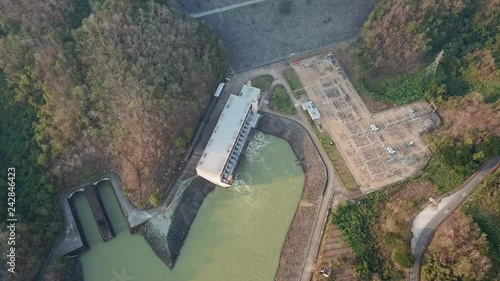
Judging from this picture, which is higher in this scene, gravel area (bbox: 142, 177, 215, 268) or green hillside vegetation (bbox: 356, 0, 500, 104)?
green hillside vegetation (bbox: 356, 0, 500, 104)

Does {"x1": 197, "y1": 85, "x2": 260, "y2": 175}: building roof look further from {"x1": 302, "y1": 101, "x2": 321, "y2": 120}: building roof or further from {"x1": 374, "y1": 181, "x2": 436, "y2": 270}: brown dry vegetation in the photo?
{"x1": 374, "y1": 181, "x2": 436, "y2": 270}: brown dry vegetation

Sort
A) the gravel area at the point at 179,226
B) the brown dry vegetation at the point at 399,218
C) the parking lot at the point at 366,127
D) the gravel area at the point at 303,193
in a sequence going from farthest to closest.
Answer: the parking lot at the point at 366,127 < the gravel area at the point at 179,226 < the gravel area at the point at 303,193 < the brown dry vegetation at the point at 399,218

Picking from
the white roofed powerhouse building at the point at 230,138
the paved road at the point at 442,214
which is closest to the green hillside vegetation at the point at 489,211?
the paved road at the point at 442,214

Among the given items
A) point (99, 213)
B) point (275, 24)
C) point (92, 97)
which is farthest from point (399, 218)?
point (92, 97)

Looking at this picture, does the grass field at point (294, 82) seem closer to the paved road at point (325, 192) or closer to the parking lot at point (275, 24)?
the paved road at point (325, 192)

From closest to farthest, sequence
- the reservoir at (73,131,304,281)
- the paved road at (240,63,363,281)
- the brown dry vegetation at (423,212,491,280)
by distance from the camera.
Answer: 1. the brown dry vegetation at (423,212,491,280)
2. the paved road at (240,63,363,281)
3. the reservoir at (73,131,304,281)

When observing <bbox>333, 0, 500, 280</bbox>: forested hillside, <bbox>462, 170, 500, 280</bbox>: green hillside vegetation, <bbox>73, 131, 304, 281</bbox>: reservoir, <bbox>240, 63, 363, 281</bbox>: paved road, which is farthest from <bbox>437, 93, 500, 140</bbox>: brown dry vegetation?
<bbox>73, 131, 304, 281</bbox>: reservoir

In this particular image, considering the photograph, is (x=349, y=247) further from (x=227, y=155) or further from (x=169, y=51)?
(x=169, y=51)
